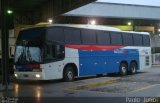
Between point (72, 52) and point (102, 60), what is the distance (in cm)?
323

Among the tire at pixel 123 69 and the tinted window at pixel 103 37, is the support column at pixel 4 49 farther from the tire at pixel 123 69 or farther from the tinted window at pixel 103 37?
the tire at pixel 123 69

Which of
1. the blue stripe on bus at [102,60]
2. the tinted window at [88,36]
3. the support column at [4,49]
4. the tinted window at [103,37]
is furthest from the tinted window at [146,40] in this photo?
the support column at [4,49]

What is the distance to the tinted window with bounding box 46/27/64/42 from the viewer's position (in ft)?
75.8

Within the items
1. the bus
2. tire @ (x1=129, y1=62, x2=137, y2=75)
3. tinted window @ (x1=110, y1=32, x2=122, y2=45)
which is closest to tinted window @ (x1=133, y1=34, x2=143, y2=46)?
the bus

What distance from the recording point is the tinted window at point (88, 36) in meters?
25.6

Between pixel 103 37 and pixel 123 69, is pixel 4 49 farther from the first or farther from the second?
pixel 123 69

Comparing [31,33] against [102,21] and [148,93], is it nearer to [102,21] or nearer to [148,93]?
[148,93]

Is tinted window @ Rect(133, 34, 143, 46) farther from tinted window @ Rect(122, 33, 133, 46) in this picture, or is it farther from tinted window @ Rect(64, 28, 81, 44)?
tinted window @ Rect(64, 28, 81, 44)

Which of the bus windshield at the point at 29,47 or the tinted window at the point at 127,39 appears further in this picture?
the tinted window at the point at 127,39

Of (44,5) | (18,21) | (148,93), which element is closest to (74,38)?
(148,93)

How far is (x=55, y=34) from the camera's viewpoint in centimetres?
2352

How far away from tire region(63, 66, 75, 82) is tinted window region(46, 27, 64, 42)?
1.69 meters

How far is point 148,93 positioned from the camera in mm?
17500

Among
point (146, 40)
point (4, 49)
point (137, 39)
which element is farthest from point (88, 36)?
point (146, 40)
